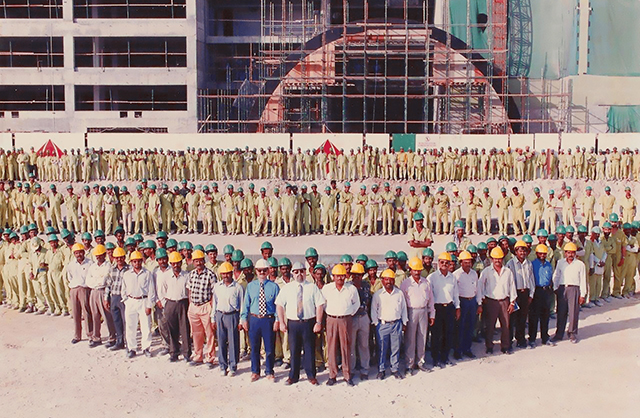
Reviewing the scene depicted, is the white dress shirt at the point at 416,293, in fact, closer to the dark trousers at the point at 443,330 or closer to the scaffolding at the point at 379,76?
the dark trousers at the point at 443,330

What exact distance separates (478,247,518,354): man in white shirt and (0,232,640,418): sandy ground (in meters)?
0.55

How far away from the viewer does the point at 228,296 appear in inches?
322

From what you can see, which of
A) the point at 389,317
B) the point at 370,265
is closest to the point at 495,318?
the point at 389,317

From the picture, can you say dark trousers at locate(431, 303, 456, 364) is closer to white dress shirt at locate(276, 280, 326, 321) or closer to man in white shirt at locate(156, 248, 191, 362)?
white dress shirt at locate(276, 280, 326, 321)

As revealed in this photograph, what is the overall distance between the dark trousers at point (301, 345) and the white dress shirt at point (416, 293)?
1.19 m

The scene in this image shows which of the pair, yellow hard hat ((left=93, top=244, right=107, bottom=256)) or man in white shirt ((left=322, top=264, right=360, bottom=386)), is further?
yellow hard hat ((left=93, top=244, right=107, bottom=256))

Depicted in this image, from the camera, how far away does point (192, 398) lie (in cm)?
768

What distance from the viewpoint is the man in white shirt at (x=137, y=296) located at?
8812 mm

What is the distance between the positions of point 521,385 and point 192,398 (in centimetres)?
376

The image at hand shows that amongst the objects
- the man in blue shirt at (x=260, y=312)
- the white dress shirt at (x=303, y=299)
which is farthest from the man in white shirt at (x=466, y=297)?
the man in blue shirt at (x=260, y=312)

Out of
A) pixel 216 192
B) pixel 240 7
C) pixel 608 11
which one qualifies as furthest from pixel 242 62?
pixel 216 192

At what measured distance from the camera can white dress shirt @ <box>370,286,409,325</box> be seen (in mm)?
8047

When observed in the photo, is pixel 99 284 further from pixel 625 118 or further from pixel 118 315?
pixel 625 118

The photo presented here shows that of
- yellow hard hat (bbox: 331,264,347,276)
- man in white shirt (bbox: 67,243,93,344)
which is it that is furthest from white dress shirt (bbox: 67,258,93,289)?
yellow hard hat (bbox: 331,264,347,276)
